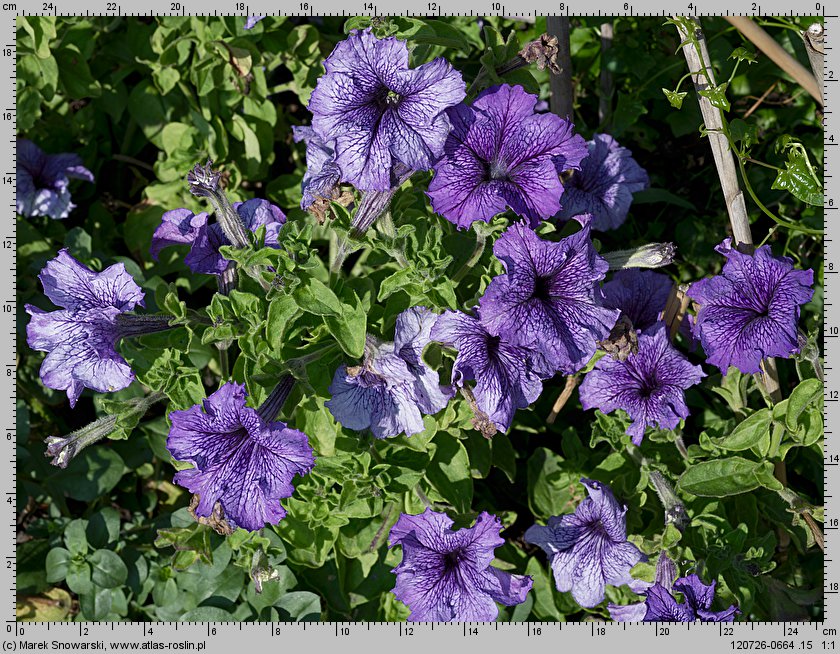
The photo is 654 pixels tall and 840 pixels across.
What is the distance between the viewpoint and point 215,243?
206cm

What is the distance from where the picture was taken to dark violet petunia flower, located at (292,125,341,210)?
1.92 meters

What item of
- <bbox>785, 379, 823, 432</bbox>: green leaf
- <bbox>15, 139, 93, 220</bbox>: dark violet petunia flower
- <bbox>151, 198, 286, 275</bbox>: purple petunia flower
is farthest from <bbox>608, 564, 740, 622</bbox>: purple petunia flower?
<bbox>15, 139, 93, 220</bbox>: dark violet petunia flower

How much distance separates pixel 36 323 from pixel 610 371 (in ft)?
4.86

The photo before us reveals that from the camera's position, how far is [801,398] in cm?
194

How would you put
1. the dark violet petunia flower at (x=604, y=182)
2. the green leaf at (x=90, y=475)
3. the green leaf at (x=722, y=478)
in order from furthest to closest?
the green leaf at (x=90, y=475) < the dark violet petunia flower at (x=604, y=182) < the green leaf at (x=722, y=478)

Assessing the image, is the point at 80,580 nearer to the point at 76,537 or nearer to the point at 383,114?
the point at 76,537

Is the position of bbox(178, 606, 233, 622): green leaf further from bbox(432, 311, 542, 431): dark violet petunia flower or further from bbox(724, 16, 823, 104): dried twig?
bbox(724, 16, 823, 104): dried twig

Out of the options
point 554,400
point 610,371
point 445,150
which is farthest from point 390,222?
point 554,400

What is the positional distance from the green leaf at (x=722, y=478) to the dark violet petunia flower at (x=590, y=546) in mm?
198

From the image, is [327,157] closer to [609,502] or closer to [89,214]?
[609,502]

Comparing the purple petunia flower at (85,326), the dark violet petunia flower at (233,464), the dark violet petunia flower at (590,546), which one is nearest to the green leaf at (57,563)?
the purple petunia flower at (85,326)

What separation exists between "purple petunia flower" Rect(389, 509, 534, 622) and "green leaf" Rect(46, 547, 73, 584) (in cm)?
113

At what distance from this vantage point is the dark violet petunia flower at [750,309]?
6.34 feet

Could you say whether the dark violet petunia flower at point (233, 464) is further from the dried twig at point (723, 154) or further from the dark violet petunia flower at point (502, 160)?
the dried twig at point (723, 154)
